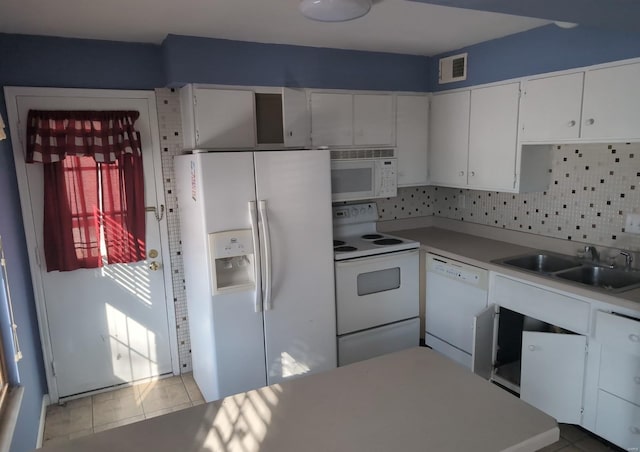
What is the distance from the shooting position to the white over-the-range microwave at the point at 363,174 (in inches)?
130

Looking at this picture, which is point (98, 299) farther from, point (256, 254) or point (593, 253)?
point (593, 253)

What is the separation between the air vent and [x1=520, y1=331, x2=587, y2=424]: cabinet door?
1.94 m

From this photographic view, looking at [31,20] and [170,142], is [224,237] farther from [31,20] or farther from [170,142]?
[31,20]

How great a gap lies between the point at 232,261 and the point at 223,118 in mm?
937

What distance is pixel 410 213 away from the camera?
3986mm

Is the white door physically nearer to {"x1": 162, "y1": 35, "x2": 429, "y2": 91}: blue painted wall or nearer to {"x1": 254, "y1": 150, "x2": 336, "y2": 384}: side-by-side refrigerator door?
{"x1": 162, "y1": 35, "x2": 429, "y2": 91}: blue painted wall

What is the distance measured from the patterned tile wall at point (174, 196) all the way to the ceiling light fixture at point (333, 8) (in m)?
1.52

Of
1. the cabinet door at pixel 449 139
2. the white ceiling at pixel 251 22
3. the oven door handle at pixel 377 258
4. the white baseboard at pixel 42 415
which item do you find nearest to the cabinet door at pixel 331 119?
the white ceiling at pixel 251 22

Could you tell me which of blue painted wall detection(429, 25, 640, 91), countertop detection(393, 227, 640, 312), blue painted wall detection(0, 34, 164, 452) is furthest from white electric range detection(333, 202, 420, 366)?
blue painted wall detection(0, 34, 164, 452)

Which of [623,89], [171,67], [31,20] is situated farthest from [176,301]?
[623,89]

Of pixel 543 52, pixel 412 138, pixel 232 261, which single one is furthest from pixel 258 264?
pixel 543 52

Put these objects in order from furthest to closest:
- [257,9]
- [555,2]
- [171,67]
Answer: [171,67] < [257,9] < [555,2]

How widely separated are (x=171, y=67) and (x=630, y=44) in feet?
8.45

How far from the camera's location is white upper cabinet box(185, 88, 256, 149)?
2.85m
